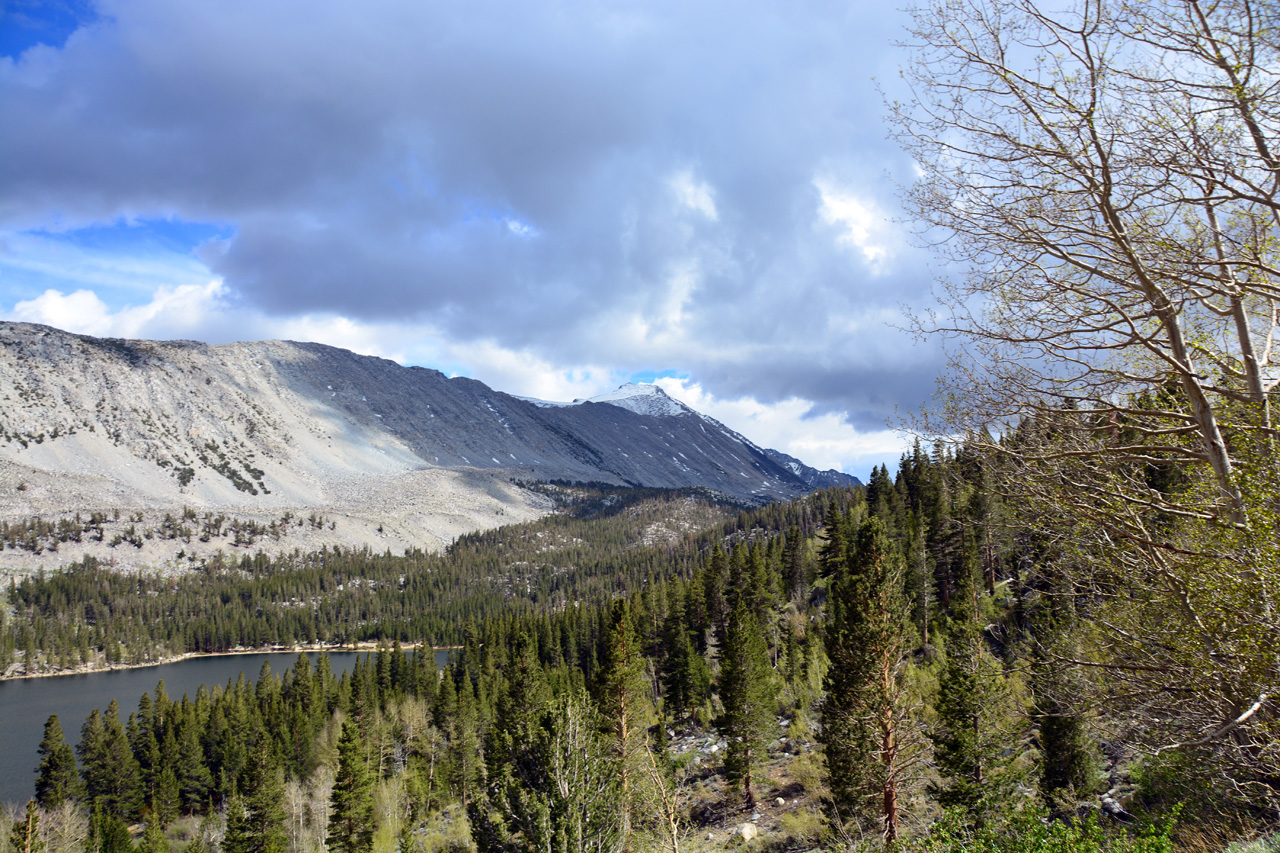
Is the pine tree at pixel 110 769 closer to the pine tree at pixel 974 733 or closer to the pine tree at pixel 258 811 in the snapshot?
the pine tree at pixel 258 811

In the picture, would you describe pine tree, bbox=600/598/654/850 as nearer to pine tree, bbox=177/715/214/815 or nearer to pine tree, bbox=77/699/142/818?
pine tree, bbox=177/715/214/815

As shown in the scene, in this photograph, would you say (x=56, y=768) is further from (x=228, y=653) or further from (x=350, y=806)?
(x=228, y=653)

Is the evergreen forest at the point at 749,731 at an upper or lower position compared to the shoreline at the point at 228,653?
upper

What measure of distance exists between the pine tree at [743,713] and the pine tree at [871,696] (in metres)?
9.39

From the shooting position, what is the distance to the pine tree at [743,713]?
108 ft

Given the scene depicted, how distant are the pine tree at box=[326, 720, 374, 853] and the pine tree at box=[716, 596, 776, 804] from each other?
66.2 feet

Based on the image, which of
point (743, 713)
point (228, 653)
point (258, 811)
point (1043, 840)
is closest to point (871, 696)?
point (1043, 840)

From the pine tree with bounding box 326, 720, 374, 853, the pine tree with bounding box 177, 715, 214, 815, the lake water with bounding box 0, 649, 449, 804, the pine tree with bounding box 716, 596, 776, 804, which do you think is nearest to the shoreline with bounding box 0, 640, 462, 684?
the lake water with bounding box 0, 649, 449, 804

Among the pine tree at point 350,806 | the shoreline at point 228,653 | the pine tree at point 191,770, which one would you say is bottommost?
the shoreline at point 228,653

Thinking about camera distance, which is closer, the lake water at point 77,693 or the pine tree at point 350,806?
the pine tree at point 350,806

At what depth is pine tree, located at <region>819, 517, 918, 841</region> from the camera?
63.3 ft

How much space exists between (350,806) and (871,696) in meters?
30.2

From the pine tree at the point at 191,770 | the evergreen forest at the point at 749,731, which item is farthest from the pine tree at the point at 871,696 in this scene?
the pine tree at the point at 191,770

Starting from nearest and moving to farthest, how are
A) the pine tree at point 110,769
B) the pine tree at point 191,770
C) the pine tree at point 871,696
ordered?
the pine tree at point 871,696 → the pine tree at point 110,769 → the pine tree at point 191,770
